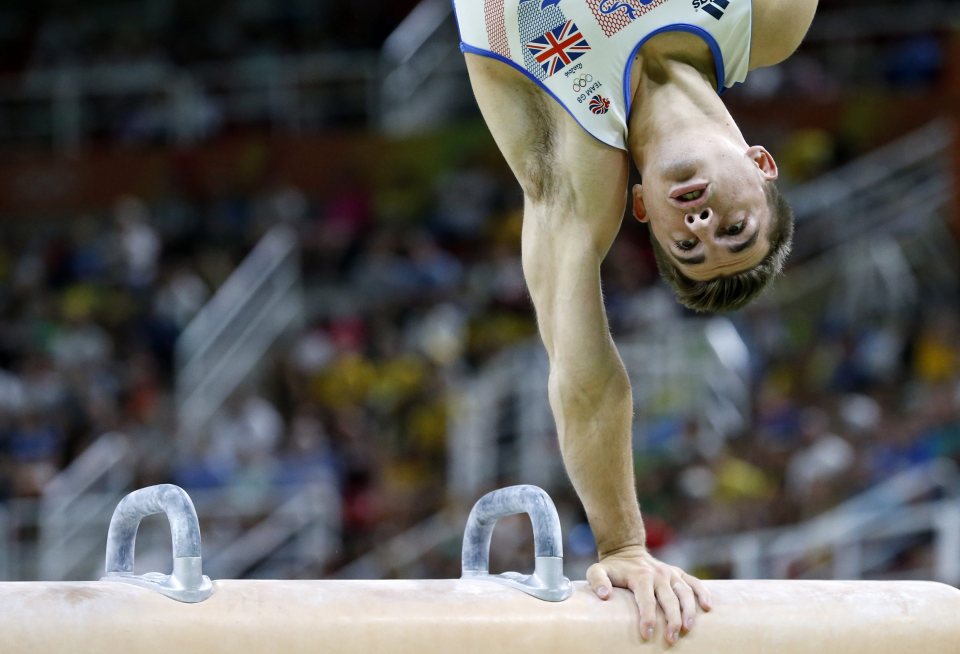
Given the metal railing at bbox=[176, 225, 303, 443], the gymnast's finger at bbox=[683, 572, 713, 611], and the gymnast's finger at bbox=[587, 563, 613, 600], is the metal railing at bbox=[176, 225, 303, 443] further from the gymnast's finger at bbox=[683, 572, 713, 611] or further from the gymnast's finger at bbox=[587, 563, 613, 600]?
the gymnast's finger at bbox=[683, 572, 713, 611]

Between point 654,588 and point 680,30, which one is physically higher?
point 680,30

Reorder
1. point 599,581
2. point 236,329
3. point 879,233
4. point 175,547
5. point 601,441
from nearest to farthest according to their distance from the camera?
point 175,547
point 599,581
point 601,441
point 879,233
point 236,329

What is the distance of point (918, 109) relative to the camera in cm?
1227

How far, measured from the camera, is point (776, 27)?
3.85m

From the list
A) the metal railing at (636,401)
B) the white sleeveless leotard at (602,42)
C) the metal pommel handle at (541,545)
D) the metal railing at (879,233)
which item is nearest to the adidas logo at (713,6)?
the white sleeveless leotard at (602,42)

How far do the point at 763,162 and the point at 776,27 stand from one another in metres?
0.54

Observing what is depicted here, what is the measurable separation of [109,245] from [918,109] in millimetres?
7445

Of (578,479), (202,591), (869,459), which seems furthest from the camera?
(869,459)

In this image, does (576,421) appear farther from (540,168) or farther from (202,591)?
(202,591)

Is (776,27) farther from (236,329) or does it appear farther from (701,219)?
(236,329)

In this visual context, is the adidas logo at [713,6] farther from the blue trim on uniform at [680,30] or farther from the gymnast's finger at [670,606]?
the gymnast's finger at [670,606]

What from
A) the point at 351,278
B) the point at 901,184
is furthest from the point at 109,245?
the point at 901,184

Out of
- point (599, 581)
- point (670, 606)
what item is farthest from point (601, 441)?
point (670, 606)

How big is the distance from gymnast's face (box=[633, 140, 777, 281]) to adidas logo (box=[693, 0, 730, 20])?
456mm
